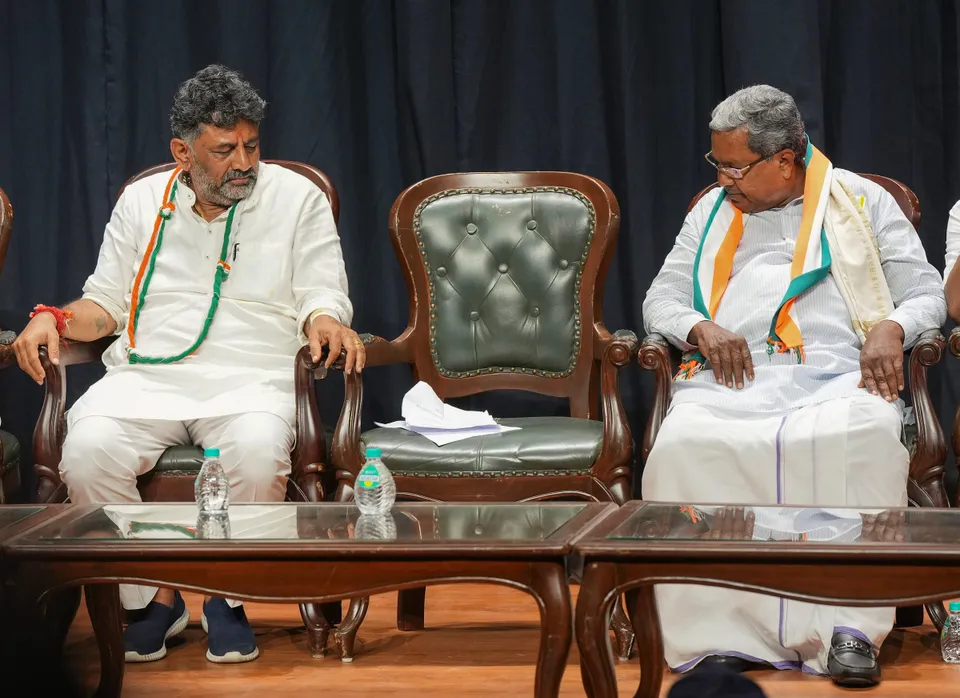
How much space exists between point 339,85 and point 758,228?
1458mm

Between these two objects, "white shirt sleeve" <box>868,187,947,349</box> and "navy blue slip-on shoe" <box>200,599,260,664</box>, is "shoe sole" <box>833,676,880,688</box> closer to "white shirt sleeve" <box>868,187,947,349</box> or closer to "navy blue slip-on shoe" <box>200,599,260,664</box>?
"white shirt sleeve" <box>868,187,947,349</box>

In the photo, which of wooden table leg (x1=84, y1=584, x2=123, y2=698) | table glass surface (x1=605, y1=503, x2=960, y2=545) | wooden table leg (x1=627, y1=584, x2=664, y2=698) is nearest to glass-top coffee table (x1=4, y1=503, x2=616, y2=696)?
table glass surface (x1=605, y1=503, x2=960, y2=545)

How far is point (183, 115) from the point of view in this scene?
3.30 m

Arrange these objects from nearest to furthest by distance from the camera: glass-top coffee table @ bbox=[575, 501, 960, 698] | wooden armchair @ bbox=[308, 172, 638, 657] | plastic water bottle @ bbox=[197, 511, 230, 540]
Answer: glass-top coffee table @ bbox=[575, 501, 960, 698] → plastic water bottle @ bbox=[197, 511, 230, 540] → wooden armchair @ bbox=[308, 172, 638, 657]

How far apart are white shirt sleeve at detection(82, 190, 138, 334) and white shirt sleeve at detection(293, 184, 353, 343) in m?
0.46

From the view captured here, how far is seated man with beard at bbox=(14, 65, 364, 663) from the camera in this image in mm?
2990

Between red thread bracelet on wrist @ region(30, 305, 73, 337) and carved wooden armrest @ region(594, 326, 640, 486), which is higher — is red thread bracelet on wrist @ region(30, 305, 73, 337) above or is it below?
above

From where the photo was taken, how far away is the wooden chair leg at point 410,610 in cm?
302

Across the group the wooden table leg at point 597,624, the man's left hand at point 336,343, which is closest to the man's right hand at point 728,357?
the man's left hand at point 336,343

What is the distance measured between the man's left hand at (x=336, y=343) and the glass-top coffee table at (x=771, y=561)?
114 cm

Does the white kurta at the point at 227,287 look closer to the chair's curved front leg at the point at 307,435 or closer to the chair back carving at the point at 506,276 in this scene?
the chair's curved front leg at the point at 307,435

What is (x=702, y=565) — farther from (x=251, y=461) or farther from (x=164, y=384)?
(x=164, y=384)

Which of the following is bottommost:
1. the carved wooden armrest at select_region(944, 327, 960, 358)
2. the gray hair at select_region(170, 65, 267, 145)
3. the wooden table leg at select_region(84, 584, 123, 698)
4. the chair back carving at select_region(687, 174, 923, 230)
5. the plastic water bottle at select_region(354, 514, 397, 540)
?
the wooden table leg at select_region(84, 584, 123, 698)

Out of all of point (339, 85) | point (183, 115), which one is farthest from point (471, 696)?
point (339, 85)
